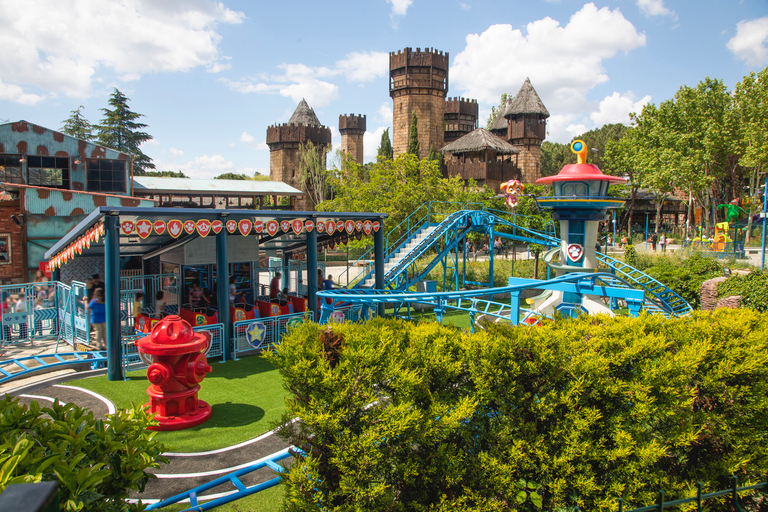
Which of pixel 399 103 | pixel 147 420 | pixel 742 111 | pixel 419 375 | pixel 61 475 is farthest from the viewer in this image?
pixel 399 103

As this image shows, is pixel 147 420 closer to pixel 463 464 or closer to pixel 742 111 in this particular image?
pixel 463 464

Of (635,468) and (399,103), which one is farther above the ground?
(399,103)

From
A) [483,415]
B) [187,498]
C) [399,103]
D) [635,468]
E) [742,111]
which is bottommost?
[187,498]

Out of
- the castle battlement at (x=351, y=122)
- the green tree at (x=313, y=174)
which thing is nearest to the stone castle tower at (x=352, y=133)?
the castle battlement at (x=351, y=122)

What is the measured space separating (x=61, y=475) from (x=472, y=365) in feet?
9.42

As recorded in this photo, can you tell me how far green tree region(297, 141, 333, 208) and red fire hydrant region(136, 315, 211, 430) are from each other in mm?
46744

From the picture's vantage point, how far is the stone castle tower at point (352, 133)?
67875 millimetres

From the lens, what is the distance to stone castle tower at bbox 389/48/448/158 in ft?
178

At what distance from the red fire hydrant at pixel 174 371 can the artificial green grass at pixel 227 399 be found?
26 cm

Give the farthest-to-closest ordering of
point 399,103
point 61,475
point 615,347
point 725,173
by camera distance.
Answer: point 399,103
point 725,173
point 615,347
point 61,475

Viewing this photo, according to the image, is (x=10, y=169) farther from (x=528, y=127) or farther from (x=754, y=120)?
(x=528, y=127)

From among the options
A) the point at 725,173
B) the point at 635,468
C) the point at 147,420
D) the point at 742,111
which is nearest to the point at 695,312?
the point at 635,468

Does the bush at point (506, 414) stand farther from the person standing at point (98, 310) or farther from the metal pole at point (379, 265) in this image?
the metal pole at point (379, 265)

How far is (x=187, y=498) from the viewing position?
5496 mm
